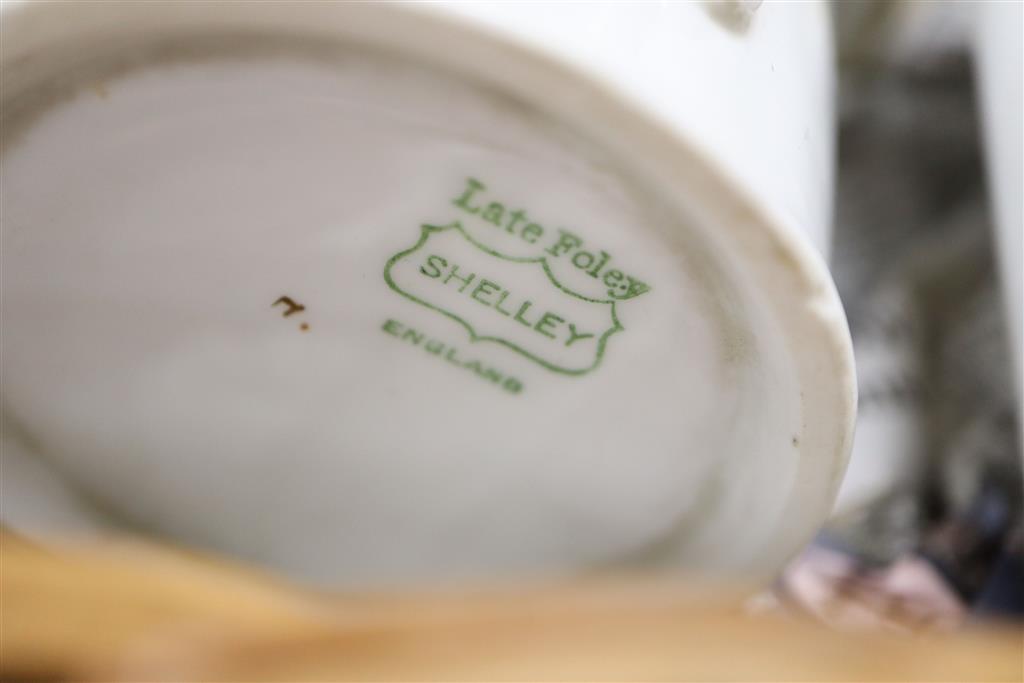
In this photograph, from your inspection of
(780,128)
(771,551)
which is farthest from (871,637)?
(780,128)

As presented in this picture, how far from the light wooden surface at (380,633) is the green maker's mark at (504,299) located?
11 centimetres

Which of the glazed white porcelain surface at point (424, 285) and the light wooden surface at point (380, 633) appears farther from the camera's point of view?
the light wooden surface at point (380, 633)

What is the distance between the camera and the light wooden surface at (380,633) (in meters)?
0.33

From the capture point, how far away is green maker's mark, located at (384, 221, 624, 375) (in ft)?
0.86

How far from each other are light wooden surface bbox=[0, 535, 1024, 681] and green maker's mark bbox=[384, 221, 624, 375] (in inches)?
4.4

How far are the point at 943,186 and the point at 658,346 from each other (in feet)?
1.00

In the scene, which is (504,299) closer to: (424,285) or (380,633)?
(424,285)

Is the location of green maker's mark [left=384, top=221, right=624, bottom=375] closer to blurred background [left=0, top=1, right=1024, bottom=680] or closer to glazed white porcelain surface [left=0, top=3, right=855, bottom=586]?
glazed white porcelain surface [left=0, top=3, right=855, bottom=586]

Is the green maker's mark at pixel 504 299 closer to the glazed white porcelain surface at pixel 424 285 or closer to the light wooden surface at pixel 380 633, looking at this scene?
the glazed white porcelain surface at pixel 424 285

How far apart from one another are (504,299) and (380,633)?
156mm

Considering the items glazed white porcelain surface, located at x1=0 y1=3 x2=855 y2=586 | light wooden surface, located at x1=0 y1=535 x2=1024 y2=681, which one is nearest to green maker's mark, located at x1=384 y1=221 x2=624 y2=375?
glazed white porcelain surface, located at x1=0 y1=3 x2=855 y2=586

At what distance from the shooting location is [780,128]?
9.2 inches

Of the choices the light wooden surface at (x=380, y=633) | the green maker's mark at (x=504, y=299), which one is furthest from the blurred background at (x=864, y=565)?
the green maker's mark at (x=504, y=299)

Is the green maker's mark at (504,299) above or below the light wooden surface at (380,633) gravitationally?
above
